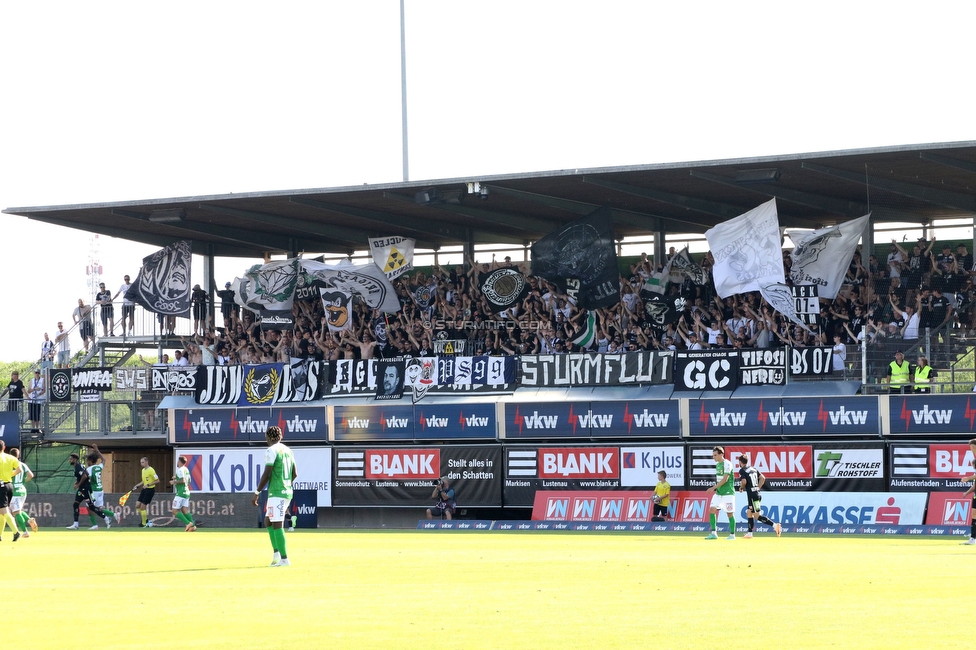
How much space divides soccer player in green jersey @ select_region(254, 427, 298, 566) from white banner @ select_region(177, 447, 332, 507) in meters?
20.3

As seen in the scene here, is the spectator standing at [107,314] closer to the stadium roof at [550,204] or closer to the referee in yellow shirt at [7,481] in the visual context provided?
the stadium roof at [550,204]

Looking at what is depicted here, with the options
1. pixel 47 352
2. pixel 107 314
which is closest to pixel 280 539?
pixel 107 314

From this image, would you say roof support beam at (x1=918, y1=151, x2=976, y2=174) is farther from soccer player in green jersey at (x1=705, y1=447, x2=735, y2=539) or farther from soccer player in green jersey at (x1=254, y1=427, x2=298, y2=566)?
soccer player in green jersey at (x1=254, y1=427, x2=298, y2=566)

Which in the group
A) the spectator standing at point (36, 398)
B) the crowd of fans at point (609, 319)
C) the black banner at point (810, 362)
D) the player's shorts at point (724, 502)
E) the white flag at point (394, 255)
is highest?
the white flag at point (394, 255)

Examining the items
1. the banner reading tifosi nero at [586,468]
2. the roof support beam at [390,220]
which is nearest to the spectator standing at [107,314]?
the roof support beam at [390,220]

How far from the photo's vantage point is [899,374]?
103 ft

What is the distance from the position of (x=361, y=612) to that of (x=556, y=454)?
2360 cm

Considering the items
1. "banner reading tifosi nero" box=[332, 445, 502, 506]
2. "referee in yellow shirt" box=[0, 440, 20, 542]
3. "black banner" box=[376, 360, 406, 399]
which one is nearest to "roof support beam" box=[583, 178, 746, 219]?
"black banner" box=[376, 360, 406, 399]

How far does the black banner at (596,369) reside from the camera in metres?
34.6

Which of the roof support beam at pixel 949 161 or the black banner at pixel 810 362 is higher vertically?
the roof support beam at pixel 949 161

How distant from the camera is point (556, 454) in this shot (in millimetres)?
34812

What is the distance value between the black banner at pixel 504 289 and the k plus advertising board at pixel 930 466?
490 inches

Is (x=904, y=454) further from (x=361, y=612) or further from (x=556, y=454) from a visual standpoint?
(x=361, y=612)

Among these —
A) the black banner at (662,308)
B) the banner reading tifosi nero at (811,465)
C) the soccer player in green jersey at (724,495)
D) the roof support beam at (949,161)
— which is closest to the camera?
the soccer player in green jersey at (724,495)
